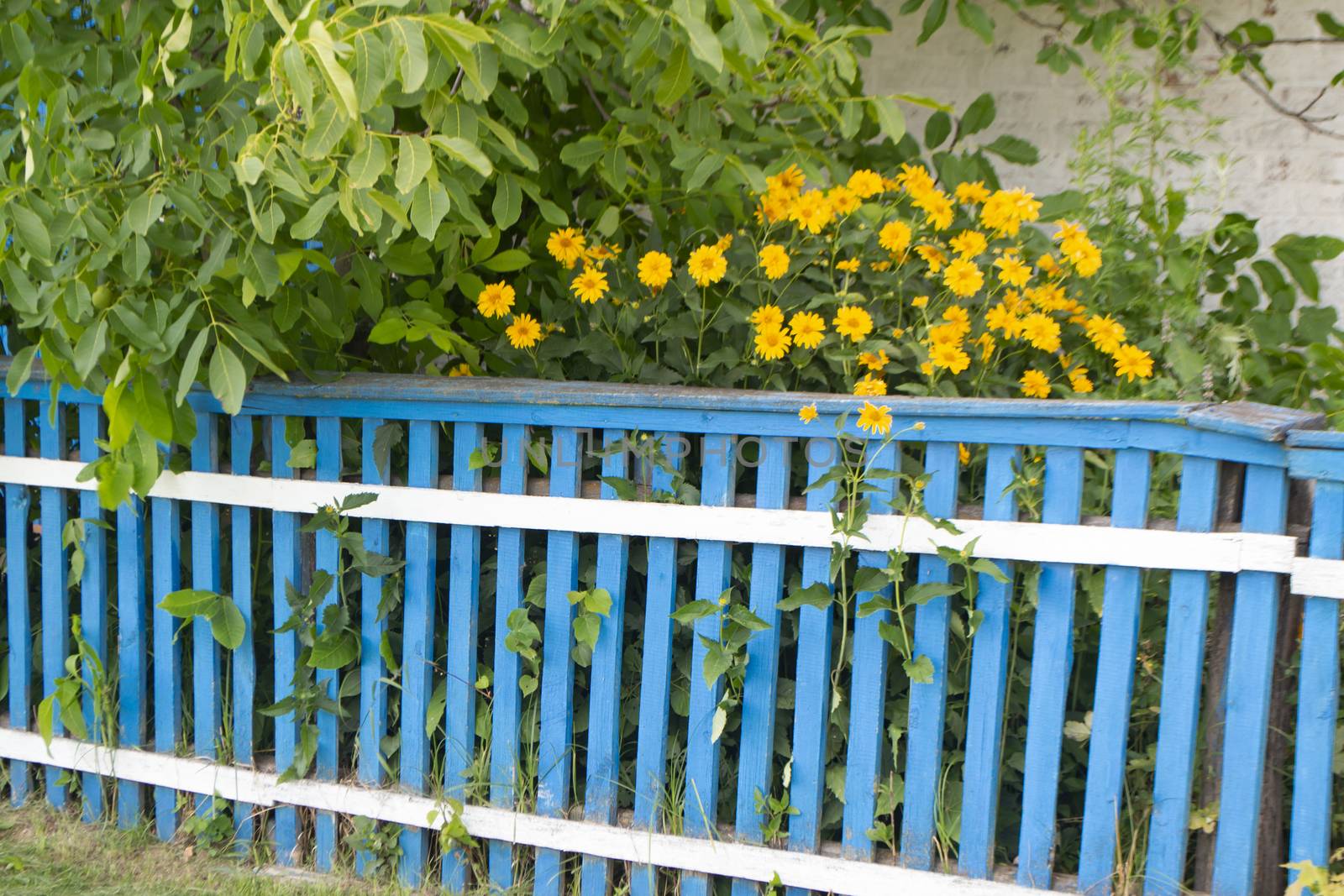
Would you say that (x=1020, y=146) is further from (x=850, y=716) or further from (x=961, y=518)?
(x=850, y=716)

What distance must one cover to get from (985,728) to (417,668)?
1.17 m

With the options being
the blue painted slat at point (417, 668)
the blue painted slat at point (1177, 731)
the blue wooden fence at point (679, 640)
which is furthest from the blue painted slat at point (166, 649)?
the blue painted slat at point (1177, 731)

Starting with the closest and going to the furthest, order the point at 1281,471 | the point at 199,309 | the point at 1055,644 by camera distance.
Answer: the point at 1281,471 < the point at 1055,644 < the point at 199,309

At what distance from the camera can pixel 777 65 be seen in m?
2.51

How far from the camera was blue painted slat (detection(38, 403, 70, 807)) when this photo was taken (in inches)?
110

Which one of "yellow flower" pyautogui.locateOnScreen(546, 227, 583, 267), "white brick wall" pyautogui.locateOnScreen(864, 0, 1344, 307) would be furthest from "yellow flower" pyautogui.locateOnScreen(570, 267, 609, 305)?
"white brick wall" pyautogui.locateOnScreen(864, 0, 1344, 307)

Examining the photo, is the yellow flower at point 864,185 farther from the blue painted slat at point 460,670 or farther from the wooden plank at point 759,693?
the blue painted slat at point 460,670

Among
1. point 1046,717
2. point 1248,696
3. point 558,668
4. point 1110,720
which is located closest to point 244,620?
point 558,668

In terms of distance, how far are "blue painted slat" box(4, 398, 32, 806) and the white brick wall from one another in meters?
2.77

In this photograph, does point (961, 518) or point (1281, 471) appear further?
point (961, 518)

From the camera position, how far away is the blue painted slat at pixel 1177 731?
199 centimetres

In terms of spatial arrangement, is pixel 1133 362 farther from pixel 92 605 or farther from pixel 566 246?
pixel 92 605

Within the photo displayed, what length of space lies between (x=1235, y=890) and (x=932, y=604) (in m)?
0.69

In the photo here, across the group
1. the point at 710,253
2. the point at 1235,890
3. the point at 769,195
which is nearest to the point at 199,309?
the point at 710,253
